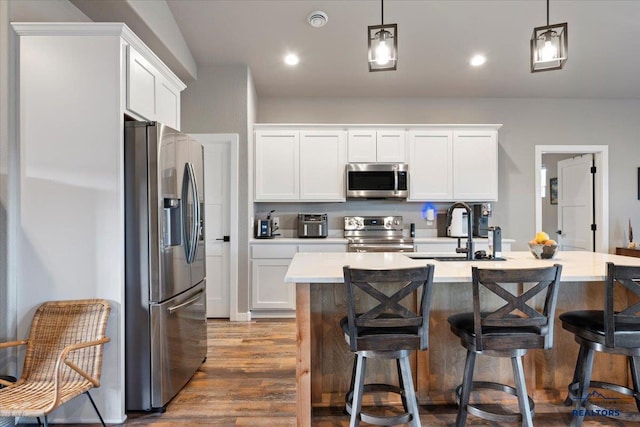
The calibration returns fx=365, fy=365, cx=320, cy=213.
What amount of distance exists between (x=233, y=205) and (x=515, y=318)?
316cm

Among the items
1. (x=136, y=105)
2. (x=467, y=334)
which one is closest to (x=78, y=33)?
(x=136, y=105)

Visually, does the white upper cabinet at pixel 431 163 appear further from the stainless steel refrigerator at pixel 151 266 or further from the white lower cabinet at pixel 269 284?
the stainless steel refrigerator at pixel 151 266

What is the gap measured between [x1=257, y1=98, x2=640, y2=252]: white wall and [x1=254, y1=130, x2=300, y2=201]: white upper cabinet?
504 mm

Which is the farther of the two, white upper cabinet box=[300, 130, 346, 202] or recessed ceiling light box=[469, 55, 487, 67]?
white upper cabinet box=[300, 130, 346, 202]

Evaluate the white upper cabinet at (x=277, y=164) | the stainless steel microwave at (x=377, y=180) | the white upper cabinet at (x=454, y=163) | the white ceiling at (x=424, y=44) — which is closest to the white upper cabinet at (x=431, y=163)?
the white upper cabinet at (x=454, y=163)

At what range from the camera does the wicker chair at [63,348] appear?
1.90m

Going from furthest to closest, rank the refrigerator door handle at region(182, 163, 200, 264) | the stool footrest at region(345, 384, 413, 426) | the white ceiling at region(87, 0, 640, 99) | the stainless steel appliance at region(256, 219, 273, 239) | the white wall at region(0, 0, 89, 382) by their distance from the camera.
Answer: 1. the stainless steel appliance at region(256, 219, 273, 239)
2. the white ceiling at region(87, 0, 640, 99)
3. the refrigerator door handle at region(182, 163, 200, 264)
4. the white wall at region(0, 0, 89, 382)
5. the stool footrest at region(345, 384, 413, 426)

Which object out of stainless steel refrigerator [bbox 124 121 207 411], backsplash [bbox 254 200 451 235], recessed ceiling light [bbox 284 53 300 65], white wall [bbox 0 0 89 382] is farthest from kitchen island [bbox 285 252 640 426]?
recessed ceiling light [bbox 284 53 300 65]

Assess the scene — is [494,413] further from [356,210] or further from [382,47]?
[356,210]

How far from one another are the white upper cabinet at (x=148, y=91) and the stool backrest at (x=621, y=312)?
2.80 metres

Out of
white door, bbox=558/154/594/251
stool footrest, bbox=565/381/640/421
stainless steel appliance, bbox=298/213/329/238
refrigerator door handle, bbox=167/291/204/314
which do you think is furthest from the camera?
white door, bbox=558/154/594/251

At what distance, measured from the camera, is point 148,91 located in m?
2.56

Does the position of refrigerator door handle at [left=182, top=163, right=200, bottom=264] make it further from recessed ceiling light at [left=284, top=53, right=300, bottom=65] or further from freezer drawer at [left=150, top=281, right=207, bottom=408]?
recessed ceiling light at [left=284, top=53, right=300, bottom=65]

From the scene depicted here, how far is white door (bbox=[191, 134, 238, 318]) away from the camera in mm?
4250
